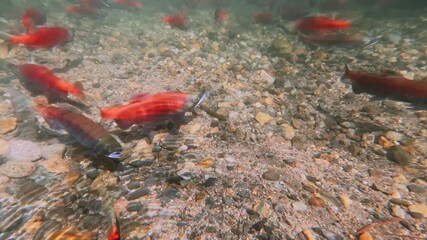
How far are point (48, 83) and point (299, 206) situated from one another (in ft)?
13.5

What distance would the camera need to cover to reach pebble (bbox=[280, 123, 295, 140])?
13.4ft

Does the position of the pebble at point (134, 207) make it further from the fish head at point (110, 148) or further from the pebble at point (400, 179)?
the pebble at point (400, 179)

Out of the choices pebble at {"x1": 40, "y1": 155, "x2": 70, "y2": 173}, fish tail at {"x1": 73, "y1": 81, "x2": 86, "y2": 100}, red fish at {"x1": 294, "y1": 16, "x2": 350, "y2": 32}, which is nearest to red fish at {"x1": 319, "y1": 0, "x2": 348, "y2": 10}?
red fish at {"x1": 294, "y1": 16, "x2": 350, "y2": 32}

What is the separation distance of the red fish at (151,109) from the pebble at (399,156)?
2.64 m

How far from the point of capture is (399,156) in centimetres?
347

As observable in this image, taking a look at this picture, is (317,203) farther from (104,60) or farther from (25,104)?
(104,60)

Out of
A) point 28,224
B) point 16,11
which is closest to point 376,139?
point 28,224

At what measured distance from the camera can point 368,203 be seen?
286cm

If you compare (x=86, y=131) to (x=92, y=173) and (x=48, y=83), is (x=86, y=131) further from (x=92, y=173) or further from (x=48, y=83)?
(x=48, y=83)

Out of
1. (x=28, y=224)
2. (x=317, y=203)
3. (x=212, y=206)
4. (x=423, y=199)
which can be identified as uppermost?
(x=423, y=199)

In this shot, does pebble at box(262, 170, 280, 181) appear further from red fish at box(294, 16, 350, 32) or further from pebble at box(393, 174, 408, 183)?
red fish at box(294, 16, 350, 32)

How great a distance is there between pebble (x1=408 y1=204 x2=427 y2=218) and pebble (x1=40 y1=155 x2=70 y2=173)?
3.81 m

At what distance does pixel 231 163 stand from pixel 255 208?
0.77 metres

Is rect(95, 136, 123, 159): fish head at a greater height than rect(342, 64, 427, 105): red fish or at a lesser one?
lesser
